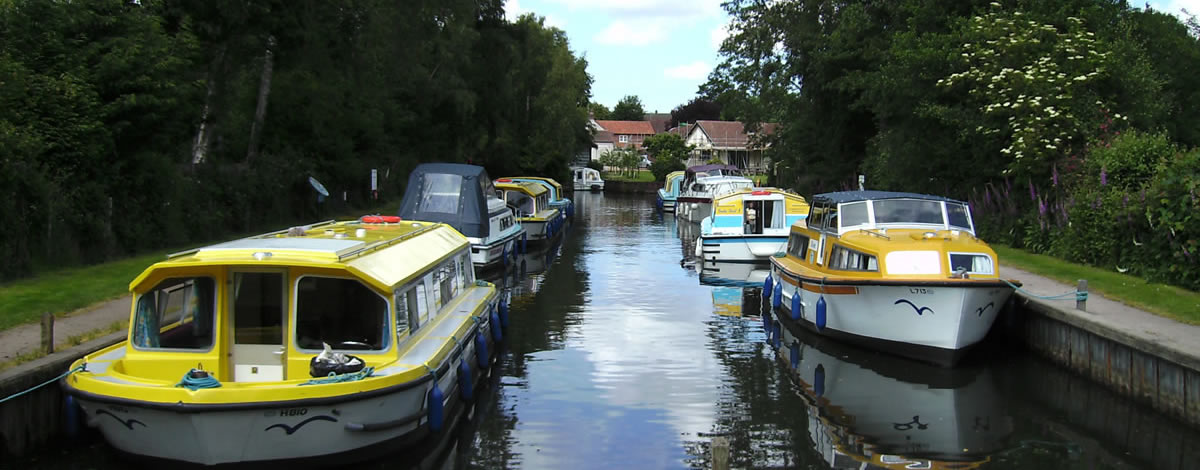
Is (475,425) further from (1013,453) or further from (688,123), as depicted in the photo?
(688,123)

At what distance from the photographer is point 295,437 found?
971 centimetres

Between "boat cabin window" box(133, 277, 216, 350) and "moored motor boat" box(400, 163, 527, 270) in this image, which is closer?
"boat cabin window" box(133, 277, 216, 350)

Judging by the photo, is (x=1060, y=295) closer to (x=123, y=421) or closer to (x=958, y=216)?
(x=958, y=216)

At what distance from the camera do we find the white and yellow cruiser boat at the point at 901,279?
1515 centimetres

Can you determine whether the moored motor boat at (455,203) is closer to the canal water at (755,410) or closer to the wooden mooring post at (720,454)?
the canal water at (755,410)

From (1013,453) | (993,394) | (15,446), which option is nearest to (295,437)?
(15,446)

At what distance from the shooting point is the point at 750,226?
3152 centimetres

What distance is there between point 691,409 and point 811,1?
121ft

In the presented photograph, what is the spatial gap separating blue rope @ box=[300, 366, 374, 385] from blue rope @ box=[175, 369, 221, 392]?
866mm

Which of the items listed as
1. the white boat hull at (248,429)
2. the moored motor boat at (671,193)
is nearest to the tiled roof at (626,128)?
the moored motor boat at (671,193)

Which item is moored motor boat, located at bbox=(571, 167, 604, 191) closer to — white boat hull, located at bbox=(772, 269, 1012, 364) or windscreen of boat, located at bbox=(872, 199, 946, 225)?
windscreen of boat, located at bbox=(872, 199, 946, 225)

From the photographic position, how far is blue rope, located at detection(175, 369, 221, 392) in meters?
9.55

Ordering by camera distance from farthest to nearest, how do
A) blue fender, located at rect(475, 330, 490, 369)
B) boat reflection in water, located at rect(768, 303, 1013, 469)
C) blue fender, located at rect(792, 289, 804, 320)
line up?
blue fender, located at rect(792, 289, 804, 320)
blue fender, located at rect(475, 330, 490, 369)
boat reflection in water, located at rect(768, 303, 1013, 469)

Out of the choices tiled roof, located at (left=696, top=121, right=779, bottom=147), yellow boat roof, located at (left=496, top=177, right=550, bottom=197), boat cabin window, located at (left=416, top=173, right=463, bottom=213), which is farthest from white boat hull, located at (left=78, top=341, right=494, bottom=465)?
tiled roof, located at (left=696, top=121, right=779, bottom=147)
